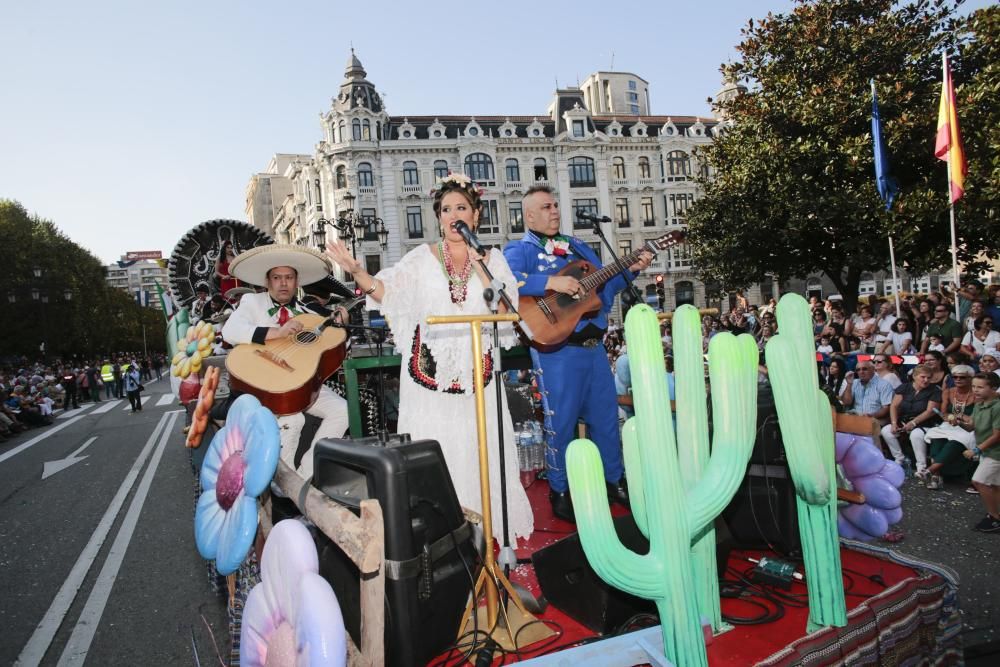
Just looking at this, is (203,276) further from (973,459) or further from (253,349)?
(973,459)

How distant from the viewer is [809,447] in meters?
2.37

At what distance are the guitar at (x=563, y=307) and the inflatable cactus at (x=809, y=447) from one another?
1532mm

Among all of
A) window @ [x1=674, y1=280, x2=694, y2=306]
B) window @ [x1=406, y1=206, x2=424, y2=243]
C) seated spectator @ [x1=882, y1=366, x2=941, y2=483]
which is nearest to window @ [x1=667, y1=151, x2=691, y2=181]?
window @ [x1=674, y1=280, x2=694, y2=306]

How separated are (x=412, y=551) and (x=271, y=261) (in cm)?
345

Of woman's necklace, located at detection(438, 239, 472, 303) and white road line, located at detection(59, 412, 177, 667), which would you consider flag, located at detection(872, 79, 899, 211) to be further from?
white road line, located at detection(59, 412, 177, 667)

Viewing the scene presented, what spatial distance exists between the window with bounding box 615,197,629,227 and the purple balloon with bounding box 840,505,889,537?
45372 millimetres

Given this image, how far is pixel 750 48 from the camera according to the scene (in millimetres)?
17109

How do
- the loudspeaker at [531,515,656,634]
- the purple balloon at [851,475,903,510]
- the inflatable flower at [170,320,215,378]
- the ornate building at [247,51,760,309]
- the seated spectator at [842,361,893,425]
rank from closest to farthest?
1. the loudspeaker at [531,515,656,634]
2. the purple balloon at [851,475,903,510]
3. the inflatable flower at [170,320,215,378]
4. the seated spectator at [842,361,893,425]
5. the ornate building at [247,51,760,309]

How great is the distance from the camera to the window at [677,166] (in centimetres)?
4812

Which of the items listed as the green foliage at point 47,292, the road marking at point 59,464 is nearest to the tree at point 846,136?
the road marking at point 59,464

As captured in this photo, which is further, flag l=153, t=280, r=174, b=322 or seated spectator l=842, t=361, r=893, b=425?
flag l=153, t=280, r=174, b=322

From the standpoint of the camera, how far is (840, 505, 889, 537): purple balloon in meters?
3.35

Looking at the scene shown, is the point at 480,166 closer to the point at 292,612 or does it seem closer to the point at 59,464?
the point at 59,464

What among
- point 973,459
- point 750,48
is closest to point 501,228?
point 750,48
